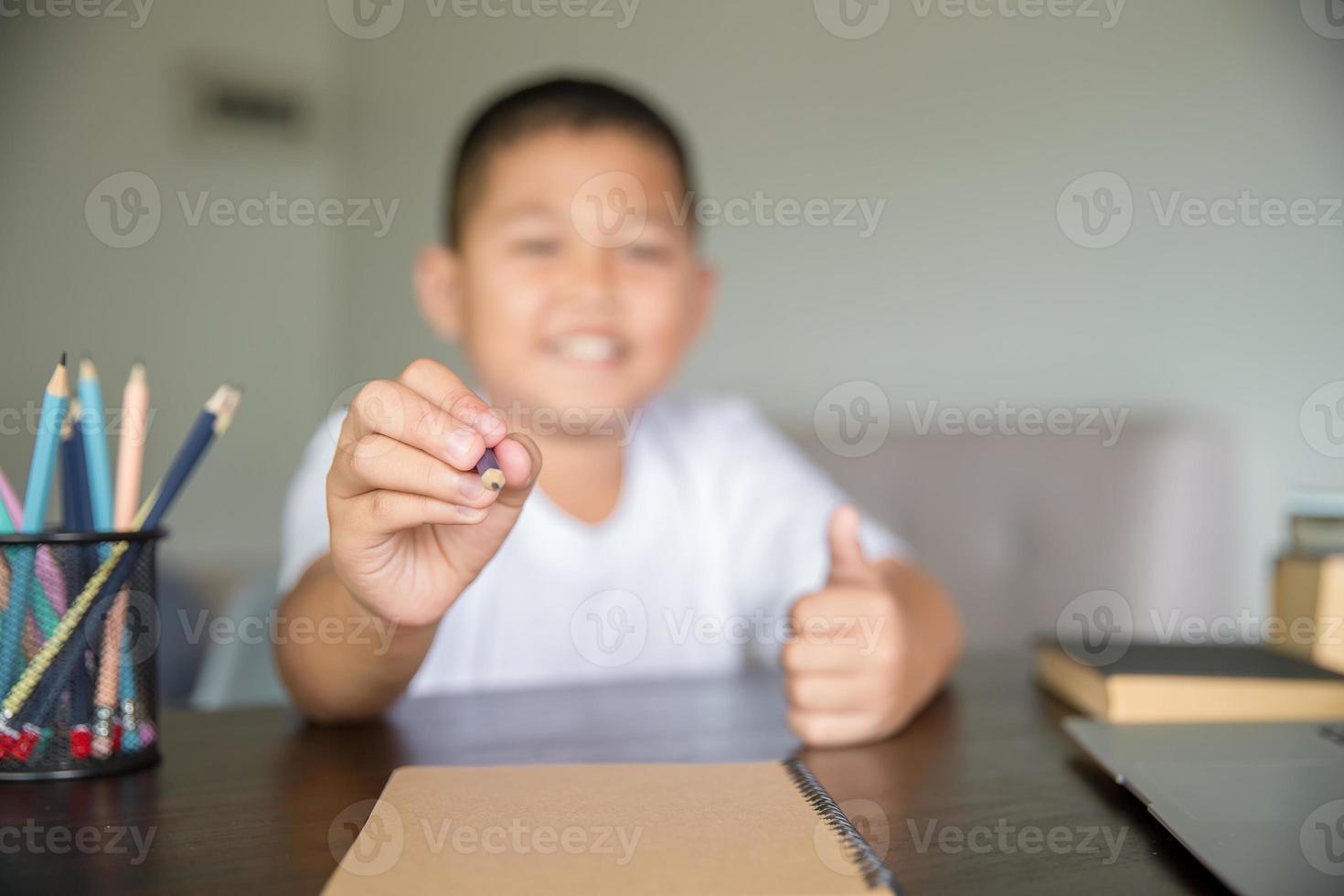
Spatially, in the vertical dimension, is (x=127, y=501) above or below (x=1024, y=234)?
below

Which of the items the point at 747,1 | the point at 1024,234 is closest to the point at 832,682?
the point at 1024,234

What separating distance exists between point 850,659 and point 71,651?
383 mm

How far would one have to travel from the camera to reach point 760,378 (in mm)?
1972

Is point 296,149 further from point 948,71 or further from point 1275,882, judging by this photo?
point 1275,882

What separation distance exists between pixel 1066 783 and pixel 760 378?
4.92ft

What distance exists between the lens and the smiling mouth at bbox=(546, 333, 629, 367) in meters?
0.97

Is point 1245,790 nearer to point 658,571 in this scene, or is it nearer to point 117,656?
point 117,656

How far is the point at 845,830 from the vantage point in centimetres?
39

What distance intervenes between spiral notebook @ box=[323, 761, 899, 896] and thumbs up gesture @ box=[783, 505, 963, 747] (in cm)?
9

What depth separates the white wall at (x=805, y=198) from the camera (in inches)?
62.2

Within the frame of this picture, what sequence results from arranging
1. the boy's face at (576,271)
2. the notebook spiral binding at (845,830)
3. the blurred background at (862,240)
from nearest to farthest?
the notebook spiral binding at (845,830), the boy's face at (576,271), the blurred background at (862,240)

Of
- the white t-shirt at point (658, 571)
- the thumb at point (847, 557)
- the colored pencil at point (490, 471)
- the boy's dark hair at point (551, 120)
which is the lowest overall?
the white t-shirt at point (658, 571)

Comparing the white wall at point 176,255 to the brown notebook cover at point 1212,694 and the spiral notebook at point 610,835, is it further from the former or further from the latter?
the brown notebook cover at point 1212,694

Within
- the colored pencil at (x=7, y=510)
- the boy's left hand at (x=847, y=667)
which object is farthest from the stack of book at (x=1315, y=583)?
the colored pencil at (x=7, y=510)
